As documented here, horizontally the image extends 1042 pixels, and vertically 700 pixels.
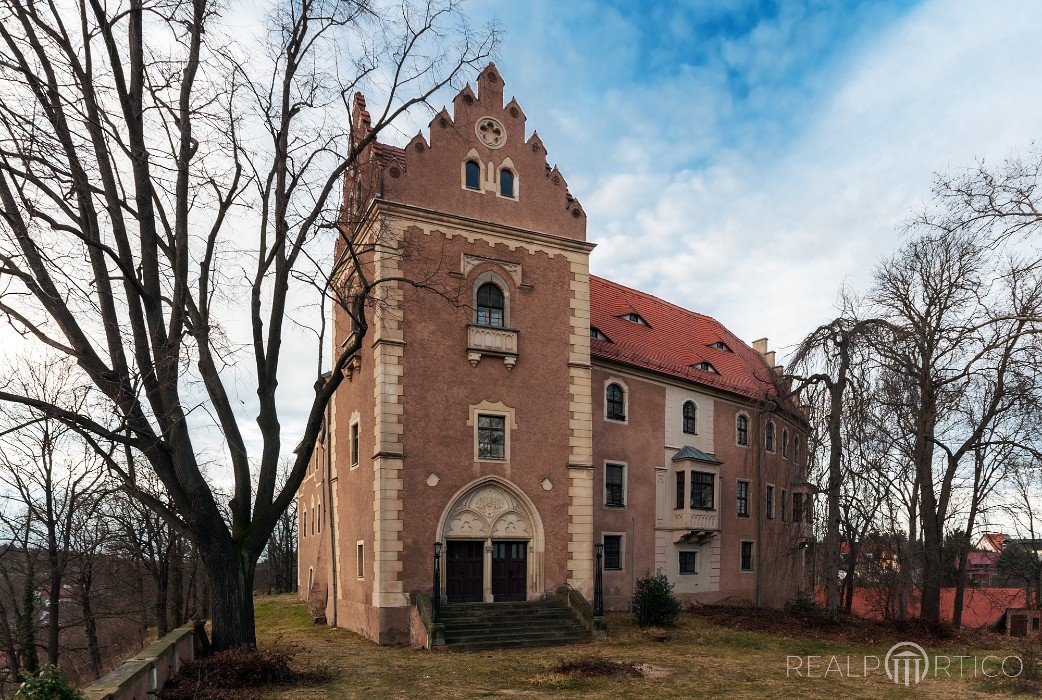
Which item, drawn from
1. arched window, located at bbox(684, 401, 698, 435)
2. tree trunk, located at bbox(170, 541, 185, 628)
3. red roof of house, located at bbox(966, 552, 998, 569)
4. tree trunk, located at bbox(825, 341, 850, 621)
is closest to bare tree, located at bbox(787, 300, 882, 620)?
tree trunk, located at bbox(825, 341, 850, 621)

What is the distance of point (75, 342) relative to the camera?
12539 mm

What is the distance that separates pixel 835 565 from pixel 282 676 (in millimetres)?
16870

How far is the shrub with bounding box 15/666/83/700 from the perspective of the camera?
26.1 feet

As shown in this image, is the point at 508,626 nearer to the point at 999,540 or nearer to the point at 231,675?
the point at 231,675

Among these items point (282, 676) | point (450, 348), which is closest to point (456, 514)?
point (450, 348)

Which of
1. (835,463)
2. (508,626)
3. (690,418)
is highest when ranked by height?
(690,418)

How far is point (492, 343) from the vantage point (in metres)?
22.0

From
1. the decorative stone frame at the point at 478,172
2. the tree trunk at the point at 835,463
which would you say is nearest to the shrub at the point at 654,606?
the tree trunk at the point at 835,463

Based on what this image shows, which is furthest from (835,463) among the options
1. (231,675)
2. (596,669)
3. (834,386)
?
(231,675)

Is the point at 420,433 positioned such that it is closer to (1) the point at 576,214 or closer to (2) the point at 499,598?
(2) the point at 499,598

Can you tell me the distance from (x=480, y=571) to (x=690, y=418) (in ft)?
40.4

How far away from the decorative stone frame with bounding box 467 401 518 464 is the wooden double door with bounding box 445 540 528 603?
2454mm

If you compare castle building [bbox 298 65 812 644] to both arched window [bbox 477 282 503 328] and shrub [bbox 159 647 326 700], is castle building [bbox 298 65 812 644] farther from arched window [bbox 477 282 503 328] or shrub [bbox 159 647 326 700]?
shrub [bbox 159 647 326 700]

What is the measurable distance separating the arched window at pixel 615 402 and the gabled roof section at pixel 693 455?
2904 millimetres
